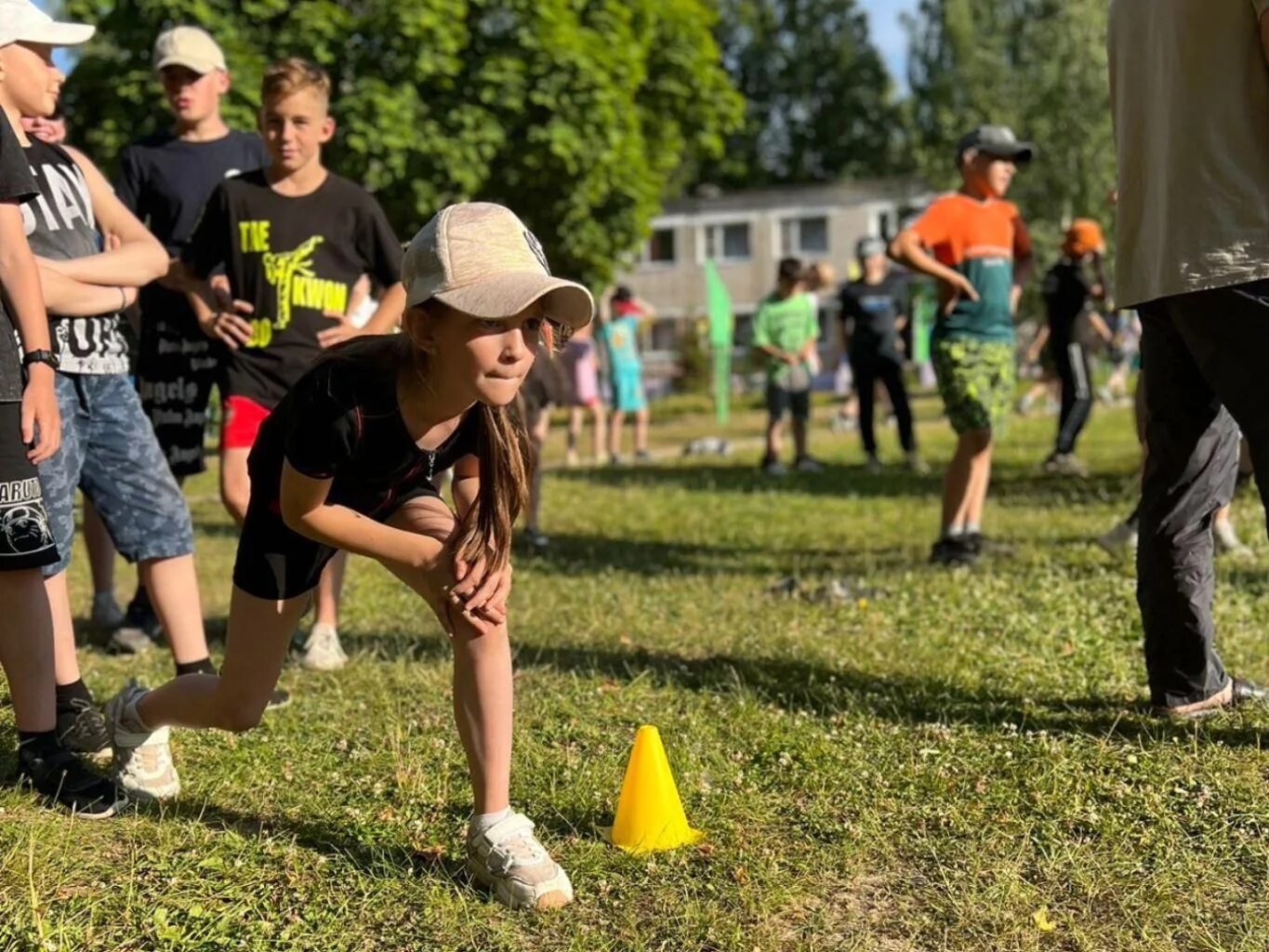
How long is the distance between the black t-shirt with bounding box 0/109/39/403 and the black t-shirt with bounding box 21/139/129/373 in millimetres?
472

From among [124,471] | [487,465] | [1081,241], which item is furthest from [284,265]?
[1081,241]

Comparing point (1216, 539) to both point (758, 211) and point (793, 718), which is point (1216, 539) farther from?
point (758, 211)

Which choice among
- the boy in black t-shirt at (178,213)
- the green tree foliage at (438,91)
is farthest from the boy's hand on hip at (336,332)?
the green tree foliage at (438,91)

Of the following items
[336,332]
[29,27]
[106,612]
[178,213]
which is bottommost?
[106,612]

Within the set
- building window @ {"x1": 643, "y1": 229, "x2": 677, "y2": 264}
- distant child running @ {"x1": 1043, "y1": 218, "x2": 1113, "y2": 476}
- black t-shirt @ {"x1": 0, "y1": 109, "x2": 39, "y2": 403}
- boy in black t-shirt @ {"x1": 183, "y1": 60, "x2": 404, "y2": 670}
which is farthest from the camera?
building window @ {"x1": 643, "y1": 229, "x2": 677, "y2": 264}

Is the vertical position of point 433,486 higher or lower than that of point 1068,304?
higher

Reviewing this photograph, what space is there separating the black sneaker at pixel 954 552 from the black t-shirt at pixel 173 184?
12.4 feet

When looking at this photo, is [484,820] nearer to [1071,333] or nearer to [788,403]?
[1071,333]

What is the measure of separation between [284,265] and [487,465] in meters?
2.18

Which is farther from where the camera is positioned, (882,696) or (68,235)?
(882,696)

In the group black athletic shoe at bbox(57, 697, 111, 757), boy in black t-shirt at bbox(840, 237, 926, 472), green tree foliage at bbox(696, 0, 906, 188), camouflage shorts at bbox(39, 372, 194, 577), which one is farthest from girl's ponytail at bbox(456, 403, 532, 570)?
green tree foliage at bbox(696, 0, 906, 188)

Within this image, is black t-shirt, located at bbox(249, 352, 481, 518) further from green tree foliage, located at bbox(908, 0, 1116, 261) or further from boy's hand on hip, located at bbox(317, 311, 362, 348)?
green tree foliage, located at bbox(908, 0, 1116, 261)

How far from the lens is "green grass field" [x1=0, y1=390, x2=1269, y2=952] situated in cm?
266

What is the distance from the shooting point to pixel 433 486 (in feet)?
9.99
